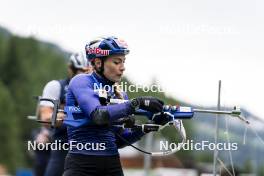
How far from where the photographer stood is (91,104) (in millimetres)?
6973

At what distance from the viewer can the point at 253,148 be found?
1630 centimetres

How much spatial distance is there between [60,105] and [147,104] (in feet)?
9.63

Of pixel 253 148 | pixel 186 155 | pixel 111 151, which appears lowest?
pixel 186 155

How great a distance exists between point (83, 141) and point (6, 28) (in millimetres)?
98793

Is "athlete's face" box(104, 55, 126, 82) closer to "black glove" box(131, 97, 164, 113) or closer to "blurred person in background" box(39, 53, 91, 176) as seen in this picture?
"black glove" box(131, 97, 164, 113)

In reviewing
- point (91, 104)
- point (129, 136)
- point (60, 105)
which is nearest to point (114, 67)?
point (91, 104)

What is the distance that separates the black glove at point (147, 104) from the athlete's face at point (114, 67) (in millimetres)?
391

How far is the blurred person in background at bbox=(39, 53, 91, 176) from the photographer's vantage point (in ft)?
30.6

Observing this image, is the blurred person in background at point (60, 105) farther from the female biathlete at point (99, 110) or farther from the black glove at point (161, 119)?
the black glove at point (161, 119)

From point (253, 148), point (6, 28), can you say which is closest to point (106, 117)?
point (253, 148)

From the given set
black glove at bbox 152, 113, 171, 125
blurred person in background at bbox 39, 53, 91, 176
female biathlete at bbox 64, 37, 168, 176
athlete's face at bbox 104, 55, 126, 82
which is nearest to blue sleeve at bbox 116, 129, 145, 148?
female biathlete at bbox 64, 37, 168, 176

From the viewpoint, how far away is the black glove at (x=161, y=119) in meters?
7.26

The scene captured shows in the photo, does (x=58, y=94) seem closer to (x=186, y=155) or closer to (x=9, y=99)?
(x=186, y=155)

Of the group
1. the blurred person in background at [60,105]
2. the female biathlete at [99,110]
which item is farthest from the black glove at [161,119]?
the blurred person in background at [60,105]
